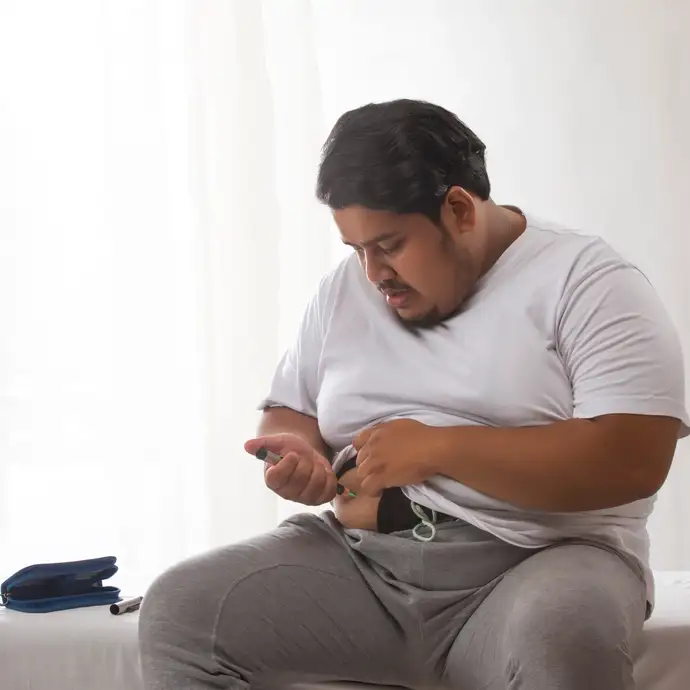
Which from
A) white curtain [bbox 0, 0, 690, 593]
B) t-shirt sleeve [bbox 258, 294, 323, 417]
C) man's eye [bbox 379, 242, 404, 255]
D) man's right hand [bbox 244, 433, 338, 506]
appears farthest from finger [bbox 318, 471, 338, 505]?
white curtain [bbox 0, 0, 690, 593]

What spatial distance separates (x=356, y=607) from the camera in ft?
3.88

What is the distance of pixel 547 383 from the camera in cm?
117

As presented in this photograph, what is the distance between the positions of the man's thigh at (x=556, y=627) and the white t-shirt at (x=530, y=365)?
0.07m

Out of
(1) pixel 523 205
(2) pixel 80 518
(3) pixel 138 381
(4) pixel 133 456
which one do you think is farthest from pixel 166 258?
(1) pixel 523 205

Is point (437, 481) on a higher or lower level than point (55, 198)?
lower

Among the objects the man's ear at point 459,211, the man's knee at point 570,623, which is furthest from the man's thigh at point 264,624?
the man's ear at point 459,211

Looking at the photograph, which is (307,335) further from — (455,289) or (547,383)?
(547,383)

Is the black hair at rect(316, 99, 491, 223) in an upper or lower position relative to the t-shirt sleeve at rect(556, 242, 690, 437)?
upper

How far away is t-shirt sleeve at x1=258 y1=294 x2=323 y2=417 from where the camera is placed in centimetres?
138

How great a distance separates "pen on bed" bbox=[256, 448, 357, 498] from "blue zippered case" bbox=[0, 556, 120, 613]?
470mm

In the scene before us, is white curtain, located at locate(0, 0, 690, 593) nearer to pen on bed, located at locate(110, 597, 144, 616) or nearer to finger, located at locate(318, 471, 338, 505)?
pen on bed, located at locate(110, 597, 144, 616)

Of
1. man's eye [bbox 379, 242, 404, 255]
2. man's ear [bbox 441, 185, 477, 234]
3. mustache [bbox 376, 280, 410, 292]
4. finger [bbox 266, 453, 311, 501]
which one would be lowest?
finger [bbox 266, 453, 311, 501]

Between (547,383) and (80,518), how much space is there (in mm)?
1602

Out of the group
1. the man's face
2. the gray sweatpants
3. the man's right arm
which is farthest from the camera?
Answer: the man's right arm
